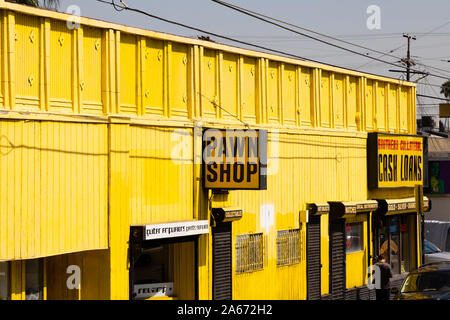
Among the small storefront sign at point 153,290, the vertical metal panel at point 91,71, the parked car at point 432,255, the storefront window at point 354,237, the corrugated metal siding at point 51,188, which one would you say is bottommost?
the parked car at point 432,255

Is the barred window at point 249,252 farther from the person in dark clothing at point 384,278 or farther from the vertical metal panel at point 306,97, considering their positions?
the vertical metal panel at point 306,97

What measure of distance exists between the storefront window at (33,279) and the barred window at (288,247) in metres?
7.65

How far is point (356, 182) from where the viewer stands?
82.1 ft

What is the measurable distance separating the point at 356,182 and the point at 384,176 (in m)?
1.44

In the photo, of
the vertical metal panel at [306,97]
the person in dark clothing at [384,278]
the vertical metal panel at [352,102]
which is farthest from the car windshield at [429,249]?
the vertical metal panel at [306,97]

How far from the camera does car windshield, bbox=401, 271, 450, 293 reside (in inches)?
680

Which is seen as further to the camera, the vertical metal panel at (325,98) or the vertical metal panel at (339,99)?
the vertical metal panel at (339,99)

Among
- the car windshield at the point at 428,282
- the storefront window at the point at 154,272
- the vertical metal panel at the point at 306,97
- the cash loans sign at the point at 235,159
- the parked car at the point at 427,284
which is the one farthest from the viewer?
the vertical metal panel at the point at 306,97

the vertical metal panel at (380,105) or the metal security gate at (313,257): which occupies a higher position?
the vertical metal panel at (380,105)

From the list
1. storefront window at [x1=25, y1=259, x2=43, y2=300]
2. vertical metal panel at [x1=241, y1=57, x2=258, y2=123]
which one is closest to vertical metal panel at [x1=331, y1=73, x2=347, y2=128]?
vertical metal panel at [x1=241, y1=57, x2=258, y2=123]

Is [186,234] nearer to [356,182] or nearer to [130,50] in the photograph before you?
[130,50]

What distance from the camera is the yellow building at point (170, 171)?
48.2 ft

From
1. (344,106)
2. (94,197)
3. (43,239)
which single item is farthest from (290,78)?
(43,239)

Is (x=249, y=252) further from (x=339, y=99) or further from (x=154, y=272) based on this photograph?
(x=339, y=99)
